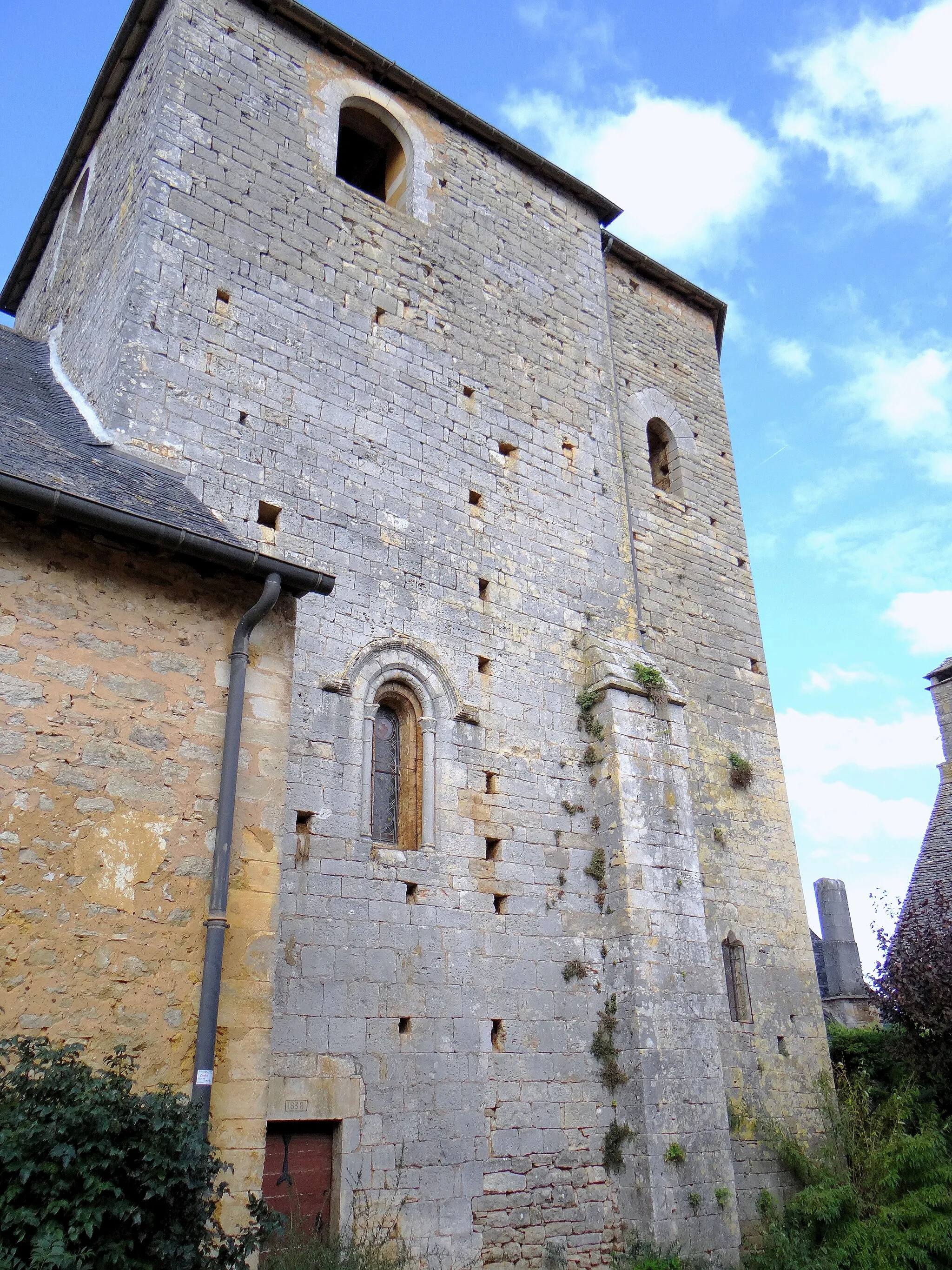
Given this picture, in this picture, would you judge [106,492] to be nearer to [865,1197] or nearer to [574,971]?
[574,971]

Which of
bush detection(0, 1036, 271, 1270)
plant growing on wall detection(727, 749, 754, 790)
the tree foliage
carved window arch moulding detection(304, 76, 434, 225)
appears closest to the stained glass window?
bush detection(0, 1036, 271, 1270)

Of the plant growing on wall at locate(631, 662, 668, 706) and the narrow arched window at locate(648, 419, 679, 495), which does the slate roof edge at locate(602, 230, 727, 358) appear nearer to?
the narrow arched window at locate(648, 419, 679, 495)

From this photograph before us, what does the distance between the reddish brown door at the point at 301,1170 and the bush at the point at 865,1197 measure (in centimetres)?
390

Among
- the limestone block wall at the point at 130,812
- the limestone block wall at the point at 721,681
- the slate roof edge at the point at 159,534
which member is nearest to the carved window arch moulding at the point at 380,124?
the limestone block wall at the point at 721,681

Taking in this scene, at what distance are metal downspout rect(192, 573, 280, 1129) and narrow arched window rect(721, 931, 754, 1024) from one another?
6329 millimetres

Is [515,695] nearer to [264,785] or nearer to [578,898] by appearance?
[578,898]

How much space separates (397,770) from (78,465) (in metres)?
3.70

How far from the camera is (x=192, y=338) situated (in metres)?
8.44

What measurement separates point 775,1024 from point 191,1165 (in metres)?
7.45

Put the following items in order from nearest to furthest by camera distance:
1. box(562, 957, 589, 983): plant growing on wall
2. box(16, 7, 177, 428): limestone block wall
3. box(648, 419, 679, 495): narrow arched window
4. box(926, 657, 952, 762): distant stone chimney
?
box(16, 7, 177, 428): limestone block wall < box(562, 957, 589, 983): plant growing on wall < box(648, 419, 679, 495): narrow arched window < box(926, 657, 952, 762): distant stone chimney

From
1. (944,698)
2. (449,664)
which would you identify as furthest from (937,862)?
(449,664)

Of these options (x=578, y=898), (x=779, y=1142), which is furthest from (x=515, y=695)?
(x=779, y=1142)

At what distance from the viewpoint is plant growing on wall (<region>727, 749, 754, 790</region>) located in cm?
1102

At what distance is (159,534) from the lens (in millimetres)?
5289
